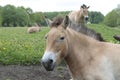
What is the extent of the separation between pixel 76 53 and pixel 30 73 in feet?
10.5

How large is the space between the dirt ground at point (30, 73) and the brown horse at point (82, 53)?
263 cm

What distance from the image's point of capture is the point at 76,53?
22.0 ft

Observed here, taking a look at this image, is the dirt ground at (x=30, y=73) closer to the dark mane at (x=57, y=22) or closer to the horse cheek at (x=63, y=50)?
the horse cheek at (x=63, y=50)

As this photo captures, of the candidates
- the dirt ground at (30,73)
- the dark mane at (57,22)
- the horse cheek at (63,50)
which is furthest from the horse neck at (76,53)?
the dirt ground at (30,73)

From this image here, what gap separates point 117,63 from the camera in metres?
6.64

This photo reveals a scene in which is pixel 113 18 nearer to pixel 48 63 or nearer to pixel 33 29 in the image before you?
pixel 33 29

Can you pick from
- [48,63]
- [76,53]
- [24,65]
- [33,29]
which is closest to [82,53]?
[76,53]

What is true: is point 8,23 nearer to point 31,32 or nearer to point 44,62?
point 31,32

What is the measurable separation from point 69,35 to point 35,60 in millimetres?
4405

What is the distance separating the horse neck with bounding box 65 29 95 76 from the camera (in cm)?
664

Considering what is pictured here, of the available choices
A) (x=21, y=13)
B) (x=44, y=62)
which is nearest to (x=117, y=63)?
(x=44, y=62)

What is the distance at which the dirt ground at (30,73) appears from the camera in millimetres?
9266

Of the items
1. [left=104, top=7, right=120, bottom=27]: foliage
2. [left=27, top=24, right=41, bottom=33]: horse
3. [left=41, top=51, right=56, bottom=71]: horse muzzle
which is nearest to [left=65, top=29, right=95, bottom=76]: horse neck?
[left=41, top=51, right=56, bottom=71]: horse muzzle

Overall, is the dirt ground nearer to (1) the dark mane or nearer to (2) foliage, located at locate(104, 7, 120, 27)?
(1) the dark mane
